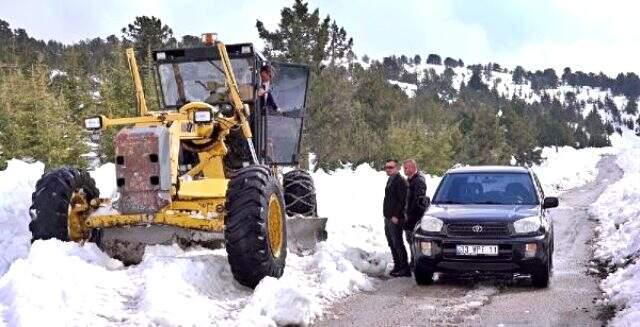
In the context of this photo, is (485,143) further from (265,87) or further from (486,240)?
(486,240)

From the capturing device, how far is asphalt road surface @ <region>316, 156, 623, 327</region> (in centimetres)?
713

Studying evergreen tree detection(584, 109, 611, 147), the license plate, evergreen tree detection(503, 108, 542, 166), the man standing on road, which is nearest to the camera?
the license plate

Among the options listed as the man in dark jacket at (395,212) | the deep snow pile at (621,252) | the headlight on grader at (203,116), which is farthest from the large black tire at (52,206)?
the deep snow pile at (621,252)

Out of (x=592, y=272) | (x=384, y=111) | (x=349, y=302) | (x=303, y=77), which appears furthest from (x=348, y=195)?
(x=384, y=111)

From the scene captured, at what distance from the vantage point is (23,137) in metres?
27.3

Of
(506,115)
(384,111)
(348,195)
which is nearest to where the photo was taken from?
(348,195)

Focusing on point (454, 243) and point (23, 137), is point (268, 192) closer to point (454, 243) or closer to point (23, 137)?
point (454, 243)

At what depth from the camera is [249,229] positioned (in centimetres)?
737

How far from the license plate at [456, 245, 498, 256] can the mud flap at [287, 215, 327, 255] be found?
2.11 metres

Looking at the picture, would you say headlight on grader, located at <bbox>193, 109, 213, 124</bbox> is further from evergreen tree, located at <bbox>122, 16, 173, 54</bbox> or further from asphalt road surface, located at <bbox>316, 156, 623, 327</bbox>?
evergreen tree, located at <bbox>122, 16, 173, 54</bbox>

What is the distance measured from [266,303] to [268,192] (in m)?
1.41

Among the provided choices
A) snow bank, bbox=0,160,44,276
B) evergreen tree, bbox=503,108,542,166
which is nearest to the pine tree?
snow bank, bbox=0,160,44,276

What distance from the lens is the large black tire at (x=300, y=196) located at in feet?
37.6

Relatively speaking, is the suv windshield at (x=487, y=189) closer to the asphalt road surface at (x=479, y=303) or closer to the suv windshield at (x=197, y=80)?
the asphalt road surface at (x=479, y=303)
